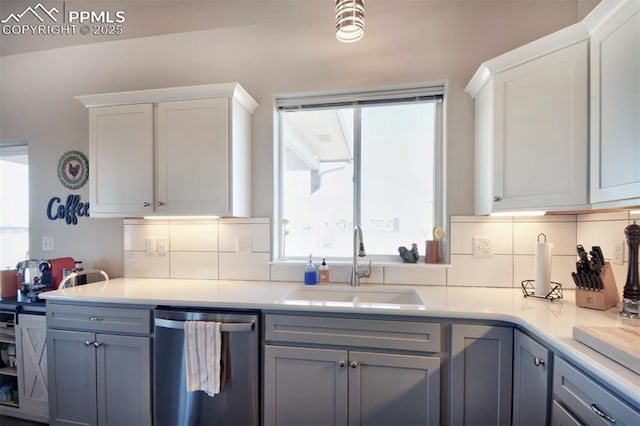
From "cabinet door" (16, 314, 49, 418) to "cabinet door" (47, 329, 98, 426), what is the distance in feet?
0.87

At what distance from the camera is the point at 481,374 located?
4.28ft

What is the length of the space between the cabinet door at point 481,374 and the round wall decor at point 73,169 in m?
2.87

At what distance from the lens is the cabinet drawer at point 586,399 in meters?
0.77

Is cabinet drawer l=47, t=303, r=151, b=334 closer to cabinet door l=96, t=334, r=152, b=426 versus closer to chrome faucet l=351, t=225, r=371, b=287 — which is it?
cabinet door l=96, t=334, r=152, b=426

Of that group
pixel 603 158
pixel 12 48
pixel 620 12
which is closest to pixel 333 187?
A: pixel 603 158

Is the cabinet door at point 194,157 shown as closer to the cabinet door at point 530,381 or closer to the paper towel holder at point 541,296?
the cabinet door at point 530,381

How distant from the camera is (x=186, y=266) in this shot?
2205 millimetres

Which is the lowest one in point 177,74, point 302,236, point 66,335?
point 66,335

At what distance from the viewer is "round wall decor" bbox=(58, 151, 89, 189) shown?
7.81ft

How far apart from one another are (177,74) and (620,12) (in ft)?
8.30

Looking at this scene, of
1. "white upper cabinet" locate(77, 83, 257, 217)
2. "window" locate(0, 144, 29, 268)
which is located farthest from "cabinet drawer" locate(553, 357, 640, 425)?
"window" locate(0, 144, 29, 268)

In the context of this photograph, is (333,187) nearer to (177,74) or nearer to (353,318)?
(353,318)

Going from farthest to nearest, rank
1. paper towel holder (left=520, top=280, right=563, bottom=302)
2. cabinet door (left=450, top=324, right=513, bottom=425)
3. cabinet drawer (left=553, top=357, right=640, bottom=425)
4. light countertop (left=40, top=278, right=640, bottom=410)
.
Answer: paper towel holder (left=520, top=280, right=563, bottom=302)
cabinet door (left=450, top=324, right=513, bottom=425)
light countertop (left=40, top=278, right=640, bottom=410)
cabinet drawer (left=553, top=357, right=640, bottom=425)
